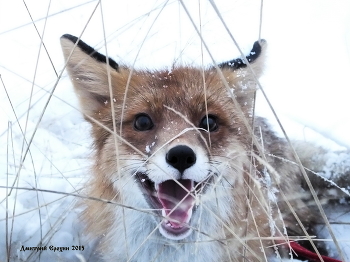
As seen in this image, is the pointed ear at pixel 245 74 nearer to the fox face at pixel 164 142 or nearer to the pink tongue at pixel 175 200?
the fox face at pixel 164 142

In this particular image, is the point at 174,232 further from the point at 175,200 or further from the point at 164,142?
the point at 164,142

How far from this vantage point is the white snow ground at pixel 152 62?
3551mm

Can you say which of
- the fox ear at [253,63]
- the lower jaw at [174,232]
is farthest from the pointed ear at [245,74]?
the lower jaw at [174,232]

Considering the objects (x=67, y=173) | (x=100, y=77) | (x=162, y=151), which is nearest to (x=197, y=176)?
(x=162, y=151)

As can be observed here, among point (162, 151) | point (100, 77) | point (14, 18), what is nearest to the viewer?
point (162, 151)

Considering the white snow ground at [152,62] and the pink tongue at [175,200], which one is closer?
the pink tongue at [175,200]

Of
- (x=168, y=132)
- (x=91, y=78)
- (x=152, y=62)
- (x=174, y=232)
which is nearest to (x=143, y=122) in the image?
(x=168, y=132)

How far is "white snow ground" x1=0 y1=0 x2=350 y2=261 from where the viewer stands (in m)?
3.55

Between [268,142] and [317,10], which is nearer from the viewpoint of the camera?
[268,142]

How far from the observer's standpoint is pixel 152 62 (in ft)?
14.1

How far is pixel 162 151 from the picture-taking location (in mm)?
2441

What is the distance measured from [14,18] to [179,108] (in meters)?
3.34

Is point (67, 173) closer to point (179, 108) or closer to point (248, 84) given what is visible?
point (179, 108)

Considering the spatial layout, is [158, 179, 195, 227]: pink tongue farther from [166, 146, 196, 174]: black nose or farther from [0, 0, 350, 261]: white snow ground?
[0, 0, 350, 261]: white snow ground
